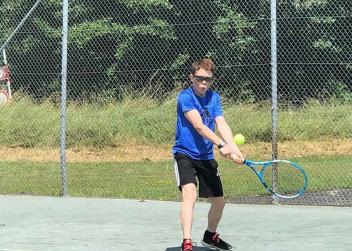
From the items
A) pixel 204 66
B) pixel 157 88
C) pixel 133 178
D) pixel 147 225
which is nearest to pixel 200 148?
pixel 204 66

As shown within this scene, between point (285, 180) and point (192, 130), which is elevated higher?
point (192, 130)

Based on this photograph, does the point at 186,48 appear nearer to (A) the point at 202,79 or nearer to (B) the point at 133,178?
(B) the point at 133,178

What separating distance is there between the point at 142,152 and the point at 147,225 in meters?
8.53

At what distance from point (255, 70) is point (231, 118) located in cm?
139

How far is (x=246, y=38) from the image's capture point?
15211mm

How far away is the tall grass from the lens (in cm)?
1572

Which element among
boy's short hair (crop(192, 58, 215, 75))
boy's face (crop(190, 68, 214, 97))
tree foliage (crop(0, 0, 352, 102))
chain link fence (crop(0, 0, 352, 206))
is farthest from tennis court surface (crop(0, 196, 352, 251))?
tree foliage (crop(0, 0, 352, 102))

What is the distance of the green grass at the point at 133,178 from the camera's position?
11.1 meters

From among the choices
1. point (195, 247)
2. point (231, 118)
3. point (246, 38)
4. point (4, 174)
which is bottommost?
point (195, 247)

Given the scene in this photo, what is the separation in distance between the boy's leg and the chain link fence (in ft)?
16.5

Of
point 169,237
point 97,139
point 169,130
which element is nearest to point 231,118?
point 169,130

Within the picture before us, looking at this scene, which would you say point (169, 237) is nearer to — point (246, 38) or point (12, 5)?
point (246, 38)

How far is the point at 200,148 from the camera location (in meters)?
6.71

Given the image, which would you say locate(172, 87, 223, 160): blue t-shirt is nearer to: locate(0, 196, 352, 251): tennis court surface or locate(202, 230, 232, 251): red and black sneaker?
locate(202, 230, 232, 251): red and black sneaker
